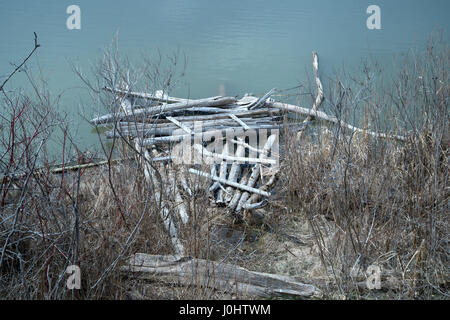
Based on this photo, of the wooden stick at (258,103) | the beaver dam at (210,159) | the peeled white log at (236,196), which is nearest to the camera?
the beaver dam at (210,159)

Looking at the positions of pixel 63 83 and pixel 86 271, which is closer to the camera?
pixel 86 271

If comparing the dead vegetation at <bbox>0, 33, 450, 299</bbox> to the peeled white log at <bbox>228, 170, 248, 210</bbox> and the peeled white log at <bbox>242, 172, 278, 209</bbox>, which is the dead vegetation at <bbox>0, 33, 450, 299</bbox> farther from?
the peeled white log at <bbox>242, 172, 278, 209</bbox>

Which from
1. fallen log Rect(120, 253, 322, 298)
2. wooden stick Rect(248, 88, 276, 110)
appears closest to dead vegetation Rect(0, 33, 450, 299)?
fallen log Rect(120, 253, 322, 298)

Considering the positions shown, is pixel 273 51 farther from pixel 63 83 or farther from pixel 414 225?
pixel 414 225

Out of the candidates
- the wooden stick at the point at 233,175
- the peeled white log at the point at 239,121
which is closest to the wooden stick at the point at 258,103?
the peeled white log at the point at 239,121

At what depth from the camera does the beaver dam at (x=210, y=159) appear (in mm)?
4309

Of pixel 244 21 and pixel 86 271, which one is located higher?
pixel 244 21

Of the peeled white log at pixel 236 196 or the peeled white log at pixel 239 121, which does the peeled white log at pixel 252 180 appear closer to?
the peeled white log at pixel 236 196

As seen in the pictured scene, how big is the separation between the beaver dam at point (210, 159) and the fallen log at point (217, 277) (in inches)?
0.4

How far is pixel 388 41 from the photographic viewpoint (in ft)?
54.2

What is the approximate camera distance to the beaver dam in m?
4.31
